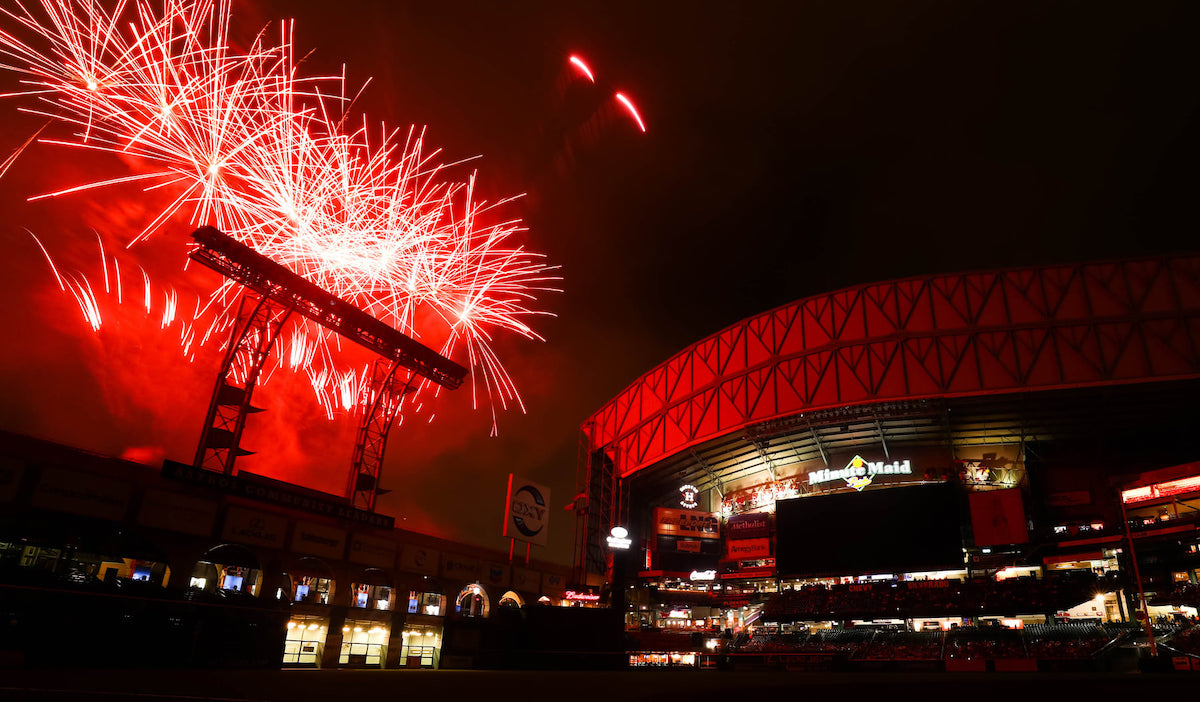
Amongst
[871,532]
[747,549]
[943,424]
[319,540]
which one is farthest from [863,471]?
[319,540]

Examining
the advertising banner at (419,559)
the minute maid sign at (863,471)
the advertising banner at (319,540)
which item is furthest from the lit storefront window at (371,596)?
the minute maid sign at (863,471)

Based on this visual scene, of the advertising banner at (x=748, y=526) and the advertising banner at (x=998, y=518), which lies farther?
the advertising banner at (x=748, y=526)

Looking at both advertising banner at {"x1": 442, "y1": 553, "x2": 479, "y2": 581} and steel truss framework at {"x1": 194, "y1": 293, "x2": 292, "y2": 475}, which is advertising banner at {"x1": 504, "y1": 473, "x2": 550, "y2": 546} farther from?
steel truss framework at {"x1": 194, "y1": 293, "x2": 292, "y2": 475}

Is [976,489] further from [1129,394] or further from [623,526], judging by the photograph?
[623,526]

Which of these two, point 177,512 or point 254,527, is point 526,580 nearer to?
point 254,527

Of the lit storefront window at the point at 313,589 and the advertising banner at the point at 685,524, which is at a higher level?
the advertising banner at the point at 685,524

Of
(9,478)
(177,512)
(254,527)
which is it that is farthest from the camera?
(254,527)

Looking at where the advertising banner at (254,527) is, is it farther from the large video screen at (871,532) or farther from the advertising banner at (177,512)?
the large video screen at (871,532)
